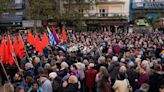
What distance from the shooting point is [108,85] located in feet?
38.6

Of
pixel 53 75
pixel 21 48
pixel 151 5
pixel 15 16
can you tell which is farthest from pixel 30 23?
pixel 53 75

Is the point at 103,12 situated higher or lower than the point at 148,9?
lower

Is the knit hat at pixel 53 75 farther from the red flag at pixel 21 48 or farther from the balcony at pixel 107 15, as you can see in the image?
the balcony at pixel 107 15

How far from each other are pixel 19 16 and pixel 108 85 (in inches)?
1917

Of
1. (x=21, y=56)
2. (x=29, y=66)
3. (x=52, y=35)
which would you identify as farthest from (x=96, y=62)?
(x=52, y=35)

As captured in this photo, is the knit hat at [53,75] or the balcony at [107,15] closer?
the knit hat at [53,75]

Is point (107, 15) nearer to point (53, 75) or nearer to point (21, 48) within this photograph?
point (21, 48)

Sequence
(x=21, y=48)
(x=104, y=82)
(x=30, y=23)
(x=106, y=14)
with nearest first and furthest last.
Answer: (x=104, y=82) → (x=21, y=48) → (x=30, y=23) → (x=106, y=14)

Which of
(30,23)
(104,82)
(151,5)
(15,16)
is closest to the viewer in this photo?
(104,82)

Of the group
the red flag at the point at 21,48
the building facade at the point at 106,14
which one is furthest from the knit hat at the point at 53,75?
the building facade at the point at 106,14

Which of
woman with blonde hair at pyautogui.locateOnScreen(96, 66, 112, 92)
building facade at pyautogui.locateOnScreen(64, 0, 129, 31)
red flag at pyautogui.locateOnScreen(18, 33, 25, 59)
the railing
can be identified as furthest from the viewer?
the railing

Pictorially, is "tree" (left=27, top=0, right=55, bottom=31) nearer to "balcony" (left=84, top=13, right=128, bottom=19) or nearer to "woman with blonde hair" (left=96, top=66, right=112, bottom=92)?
"balcony" (left=84, top=13, right=128, bottom=19)

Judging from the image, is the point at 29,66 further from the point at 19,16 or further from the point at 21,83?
the point at 19,16

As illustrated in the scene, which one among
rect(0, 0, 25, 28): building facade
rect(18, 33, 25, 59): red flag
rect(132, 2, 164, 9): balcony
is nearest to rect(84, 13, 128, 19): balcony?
rect(132, 2, 164, 9): balcony
